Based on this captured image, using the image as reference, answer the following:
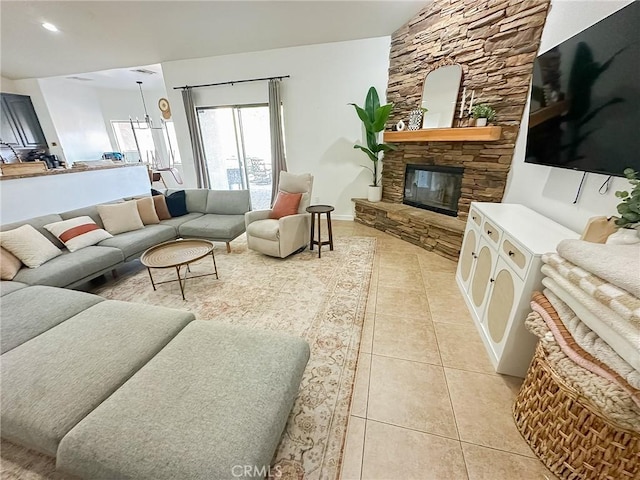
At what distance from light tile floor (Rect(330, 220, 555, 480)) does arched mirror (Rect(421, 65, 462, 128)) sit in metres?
2.16

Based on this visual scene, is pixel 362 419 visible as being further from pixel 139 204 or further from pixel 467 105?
pixel 139 204

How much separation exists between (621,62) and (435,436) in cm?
204

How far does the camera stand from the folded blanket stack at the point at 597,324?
2.57 ft

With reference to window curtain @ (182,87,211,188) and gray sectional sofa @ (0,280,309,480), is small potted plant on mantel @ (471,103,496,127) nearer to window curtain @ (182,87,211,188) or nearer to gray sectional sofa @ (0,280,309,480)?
gray sectional sofa @ (0,280,309,480)

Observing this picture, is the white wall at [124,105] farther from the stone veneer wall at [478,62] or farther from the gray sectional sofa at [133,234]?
the stone veneer wall at [478,62]

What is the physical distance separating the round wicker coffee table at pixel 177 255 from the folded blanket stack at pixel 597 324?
8.18 feet

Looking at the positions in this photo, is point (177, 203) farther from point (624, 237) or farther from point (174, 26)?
point (624, 237)

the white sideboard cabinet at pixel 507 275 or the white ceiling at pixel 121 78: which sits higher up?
the white ceiling at pixel 121 78

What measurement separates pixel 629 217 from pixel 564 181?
3.04 ft

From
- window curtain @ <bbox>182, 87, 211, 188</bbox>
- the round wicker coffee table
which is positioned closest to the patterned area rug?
the round wicker coffee table

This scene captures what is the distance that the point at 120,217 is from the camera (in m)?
2.98

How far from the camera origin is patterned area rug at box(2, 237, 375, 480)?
1.19 m

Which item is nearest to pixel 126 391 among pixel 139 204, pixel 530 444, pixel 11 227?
pixel 530 444

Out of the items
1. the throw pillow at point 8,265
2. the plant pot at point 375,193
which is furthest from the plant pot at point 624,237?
the throw pillow at point 8,265
